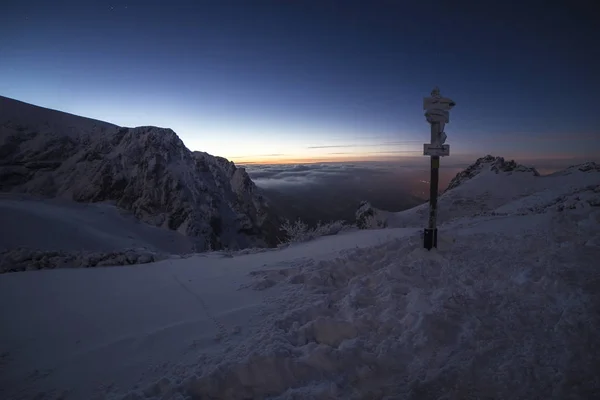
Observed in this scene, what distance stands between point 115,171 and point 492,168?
8564cm

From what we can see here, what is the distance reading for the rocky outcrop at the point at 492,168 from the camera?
53625 mm

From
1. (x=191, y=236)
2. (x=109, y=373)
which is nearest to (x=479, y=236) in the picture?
(x=109, y=373)

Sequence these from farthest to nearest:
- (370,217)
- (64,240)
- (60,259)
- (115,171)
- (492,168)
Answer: (115,171) → (492,168) → (370,217) → (64,240) → (60,259)

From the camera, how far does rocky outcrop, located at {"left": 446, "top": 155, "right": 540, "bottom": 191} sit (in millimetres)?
53625

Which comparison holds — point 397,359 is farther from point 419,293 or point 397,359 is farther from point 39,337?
point 39,337

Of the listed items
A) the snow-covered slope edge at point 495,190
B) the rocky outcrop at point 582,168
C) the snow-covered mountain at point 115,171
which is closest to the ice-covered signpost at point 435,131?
the snow-covered slope edge at point 495,190

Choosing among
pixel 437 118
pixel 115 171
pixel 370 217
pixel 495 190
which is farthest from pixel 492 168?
pixel 115 171

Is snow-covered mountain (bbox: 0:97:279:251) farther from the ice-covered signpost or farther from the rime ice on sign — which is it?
the rime ice on sign

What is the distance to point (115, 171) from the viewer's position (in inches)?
2623

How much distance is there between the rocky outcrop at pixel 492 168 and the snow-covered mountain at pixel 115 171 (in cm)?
6066

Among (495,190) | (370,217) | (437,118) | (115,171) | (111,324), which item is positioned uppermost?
(437,118)

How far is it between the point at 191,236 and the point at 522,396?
193 ft

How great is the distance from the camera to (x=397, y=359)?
3178 millimetres

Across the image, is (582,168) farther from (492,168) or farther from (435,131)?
(435,131)
